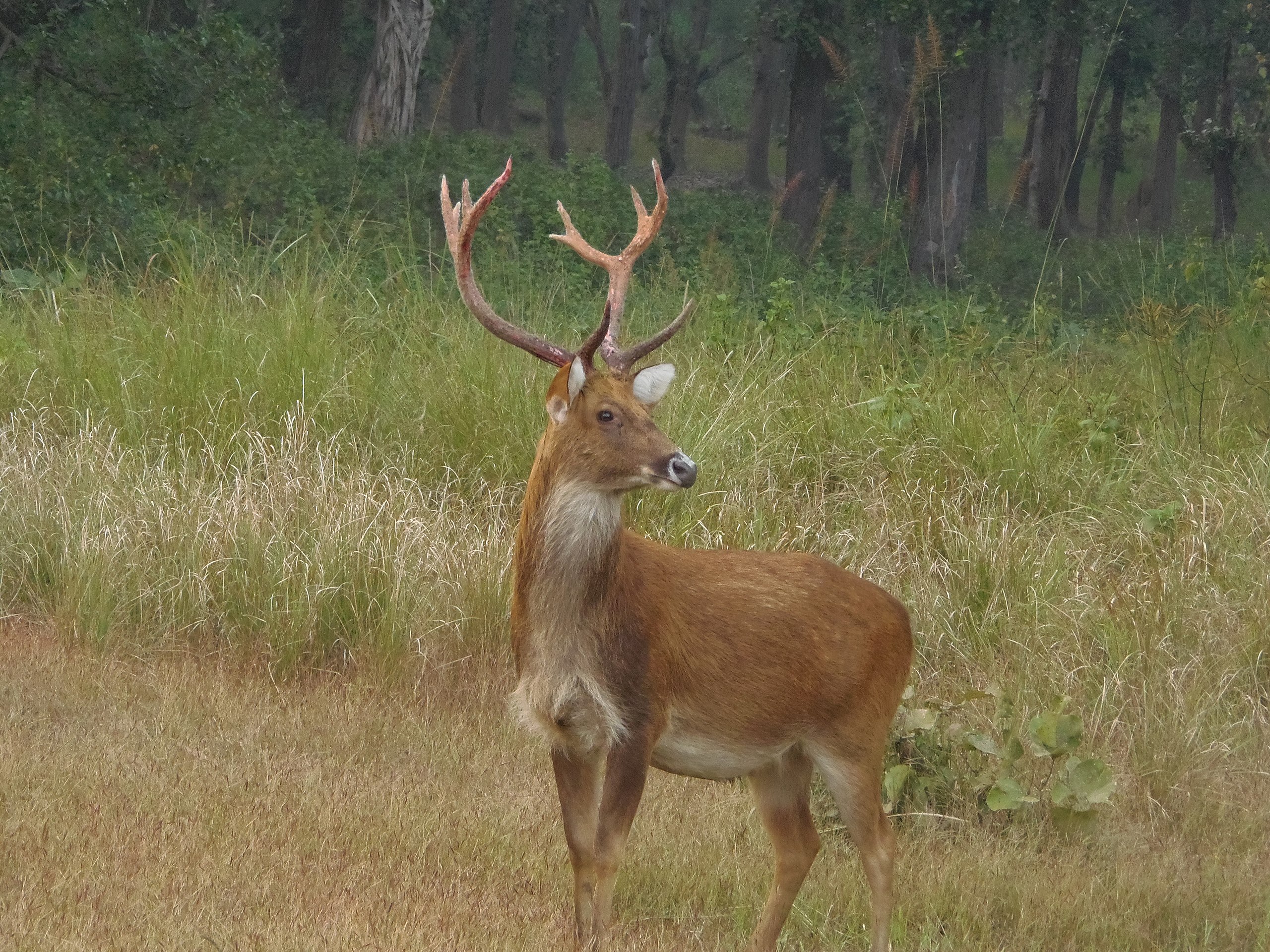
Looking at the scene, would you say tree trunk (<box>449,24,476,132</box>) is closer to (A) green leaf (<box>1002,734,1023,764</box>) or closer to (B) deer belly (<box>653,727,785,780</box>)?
(A) green leaf (<box>1002,734,1023,764</box>)

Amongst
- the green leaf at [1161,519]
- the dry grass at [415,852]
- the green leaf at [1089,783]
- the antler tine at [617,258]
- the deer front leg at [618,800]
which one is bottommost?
the dry grass at [415,852]

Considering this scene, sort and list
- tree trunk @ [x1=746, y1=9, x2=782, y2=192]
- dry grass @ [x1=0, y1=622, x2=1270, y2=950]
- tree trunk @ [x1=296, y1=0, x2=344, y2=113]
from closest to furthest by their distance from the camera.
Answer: dry grass @ [x1=0, y1=622, x2=1270, y2=950]
tree trunk @ [x1=296, y1=0, x2=344, y2=113]
tree trunk @ [x1=746, y1=9, x2=782, y2=192]

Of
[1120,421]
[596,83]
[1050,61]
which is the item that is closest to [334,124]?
[1050,61]

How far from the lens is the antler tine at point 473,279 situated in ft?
16.1

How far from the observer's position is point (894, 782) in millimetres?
6238

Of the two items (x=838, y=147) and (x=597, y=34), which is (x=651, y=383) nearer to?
(x=838, y=147)

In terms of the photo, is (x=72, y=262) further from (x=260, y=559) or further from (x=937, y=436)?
(x=937, y=436)

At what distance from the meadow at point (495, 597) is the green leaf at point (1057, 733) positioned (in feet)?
0.76

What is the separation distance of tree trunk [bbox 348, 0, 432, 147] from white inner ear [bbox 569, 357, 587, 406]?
18287 millimetres

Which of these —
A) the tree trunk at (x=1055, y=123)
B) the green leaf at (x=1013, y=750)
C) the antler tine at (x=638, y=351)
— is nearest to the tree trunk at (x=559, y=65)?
the tree trunk at (x=1055, y=123)

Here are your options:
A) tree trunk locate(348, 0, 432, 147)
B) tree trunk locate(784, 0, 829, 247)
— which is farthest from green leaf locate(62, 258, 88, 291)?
tree trunk locate(784, 0, 829, 247)

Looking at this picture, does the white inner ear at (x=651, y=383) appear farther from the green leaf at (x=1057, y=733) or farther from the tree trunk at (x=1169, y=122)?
the tree trunk at (x=1169, y=122)

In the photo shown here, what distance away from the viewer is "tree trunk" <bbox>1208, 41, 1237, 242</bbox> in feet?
86.2

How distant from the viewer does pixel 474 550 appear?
25.6ft
